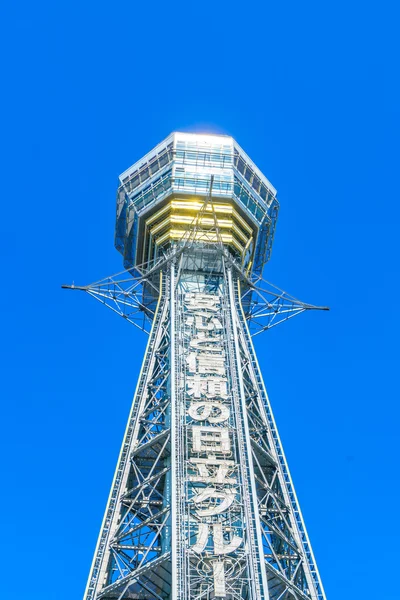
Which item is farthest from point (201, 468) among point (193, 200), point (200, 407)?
point (193, 200)

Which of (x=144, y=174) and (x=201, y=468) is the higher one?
(x=144, y=174)

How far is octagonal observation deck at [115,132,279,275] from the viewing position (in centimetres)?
6262

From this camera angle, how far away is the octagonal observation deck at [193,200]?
6262cm

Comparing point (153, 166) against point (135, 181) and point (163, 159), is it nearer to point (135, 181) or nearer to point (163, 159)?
point (163, 159)

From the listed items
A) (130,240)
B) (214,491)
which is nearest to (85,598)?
(214,491)

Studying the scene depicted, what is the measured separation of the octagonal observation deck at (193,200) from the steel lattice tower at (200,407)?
11 centimetres

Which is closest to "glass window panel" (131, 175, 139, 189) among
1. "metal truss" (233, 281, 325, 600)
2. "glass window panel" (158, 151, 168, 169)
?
"glass window panel" (158, 151, 168, 169)

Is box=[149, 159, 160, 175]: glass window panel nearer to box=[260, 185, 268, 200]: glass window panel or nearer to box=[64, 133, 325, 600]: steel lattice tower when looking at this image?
box=[64, 133, 325, 600]: steel lattice tower

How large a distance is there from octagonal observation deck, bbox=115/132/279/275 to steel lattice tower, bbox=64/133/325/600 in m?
0.11

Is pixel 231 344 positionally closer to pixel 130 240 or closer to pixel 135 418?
pixel 135 418

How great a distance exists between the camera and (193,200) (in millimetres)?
63094

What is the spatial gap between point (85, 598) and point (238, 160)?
123 ft

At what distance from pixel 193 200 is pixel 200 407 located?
20403mm

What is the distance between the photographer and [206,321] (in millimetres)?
55062
